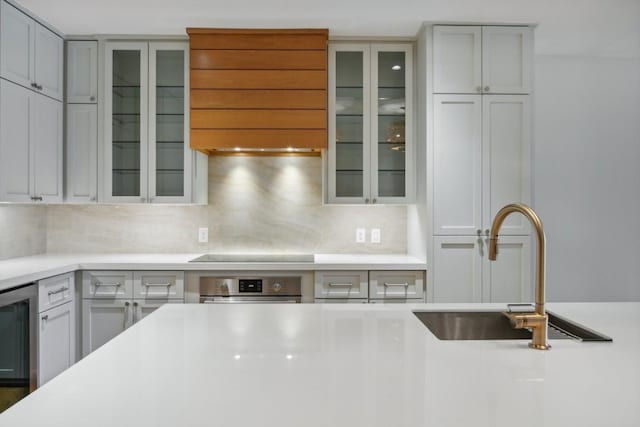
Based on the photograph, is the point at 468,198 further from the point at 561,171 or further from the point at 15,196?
the point at 15,196

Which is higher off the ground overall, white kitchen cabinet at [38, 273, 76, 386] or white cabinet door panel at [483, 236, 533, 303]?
white cabinet door panel at [483, 236, 533, 303]

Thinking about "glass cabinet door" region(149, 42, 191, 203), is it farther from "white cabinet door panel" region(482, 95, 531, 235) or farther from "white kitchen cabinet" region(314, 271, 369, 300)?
"white cabinet door panel" region(482, 95, 531, 235)

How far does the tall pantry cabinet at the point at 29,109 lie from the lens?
253 cm

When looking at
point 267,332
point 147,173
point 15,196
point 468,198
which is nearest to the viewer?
point 267,332

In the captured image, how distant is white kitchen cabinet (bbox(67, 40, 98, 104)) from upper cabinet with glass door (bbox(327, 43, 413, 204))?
1.67m

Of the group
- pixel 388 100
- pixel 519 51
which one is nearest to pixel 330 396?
pixel 388 100

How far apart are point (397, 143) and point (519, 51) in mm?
992

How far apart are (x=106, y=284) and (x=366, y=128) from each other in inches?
79.7

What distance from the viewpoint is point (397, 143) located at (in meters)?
3.10

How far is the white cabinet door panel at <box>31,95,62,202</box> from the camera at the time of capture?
2793 mm

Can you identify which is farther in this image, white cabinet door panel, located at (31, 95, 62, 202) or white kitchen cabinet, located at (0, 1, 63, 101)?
white cabinet door panel, located at (31, 95, 62, 202)

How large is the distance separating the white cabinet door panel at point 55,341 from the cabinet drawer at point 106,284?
0.45ft

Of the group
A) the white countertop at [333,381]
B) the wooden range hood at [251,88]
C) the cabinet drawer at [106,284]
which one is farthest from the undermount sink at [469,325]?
the cabinet drawer at [106,284]

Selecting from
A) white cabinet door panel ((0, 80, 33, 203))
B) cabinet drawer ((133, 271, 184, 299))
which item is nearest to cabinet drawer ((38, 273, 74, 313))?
cabinet drawer ((133, 271, 184, 299))
